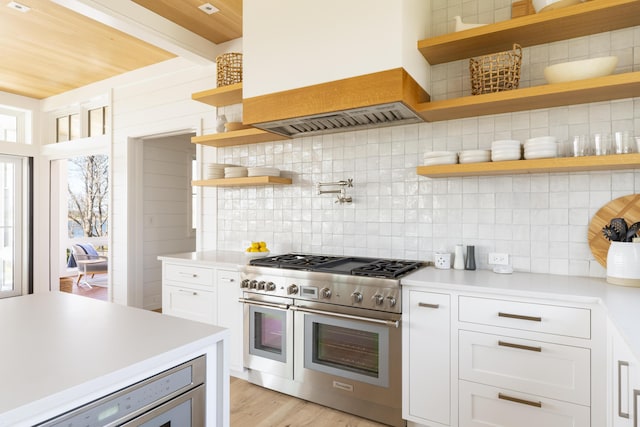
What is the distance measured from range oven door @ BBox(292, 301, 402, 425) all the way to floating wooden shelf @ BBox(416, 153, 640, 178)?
36.9 inches

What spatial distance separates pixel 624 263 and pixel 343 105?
175 centimetres

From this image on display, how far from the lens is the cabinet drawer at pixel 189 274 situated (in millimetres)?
3016

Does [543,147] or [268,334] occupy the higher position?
[543,147]

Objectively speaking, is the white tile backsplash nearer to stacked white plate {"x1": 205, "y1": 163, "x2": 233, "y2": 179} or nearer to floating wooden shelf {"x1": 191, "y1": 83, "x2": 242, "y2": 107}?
stacked white plate {"x1": 205, "y1": 163, "x2": 233, "y2": 179}

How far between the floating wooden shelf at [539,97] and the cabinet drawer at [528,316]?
1.13 meters

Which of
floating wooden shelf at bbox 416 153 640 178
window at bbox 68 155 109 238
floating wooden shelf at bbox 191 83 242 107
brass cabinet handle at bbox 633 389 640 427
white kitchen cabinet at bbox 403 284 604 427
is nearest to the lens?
brass cabinet handle at bbox 633 389 640 427

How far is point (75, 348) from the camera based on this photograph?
1.05 meters

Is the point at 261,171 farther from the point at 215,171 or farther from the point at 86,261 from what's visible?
the point at 86,261

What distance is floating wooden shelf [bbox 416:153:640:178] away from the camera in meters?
1.92

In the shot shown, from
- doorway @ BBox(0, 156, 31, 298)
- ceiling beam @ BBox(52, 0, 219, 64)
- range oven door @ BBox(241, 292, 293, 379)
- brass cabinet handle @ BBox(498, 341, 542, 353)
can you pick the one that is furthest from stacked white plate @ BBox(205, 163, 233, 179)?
doorway @ BBox(0, 156, 31, 298)

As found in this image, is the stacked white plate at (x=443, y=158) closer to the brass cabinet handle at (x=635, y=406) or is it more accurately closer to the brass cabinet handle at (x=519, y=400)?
the brass cabinet handle at (x=519, y=400)

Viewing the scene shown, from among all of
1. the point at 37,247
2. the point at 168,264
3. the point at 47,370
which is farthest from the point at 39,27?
the point at 47,370

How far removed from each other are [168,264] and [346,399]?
1877 millimetres

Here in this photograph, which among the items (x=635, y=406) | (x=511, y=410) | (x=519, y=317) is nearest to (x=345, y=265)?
(x=519, y=317)
